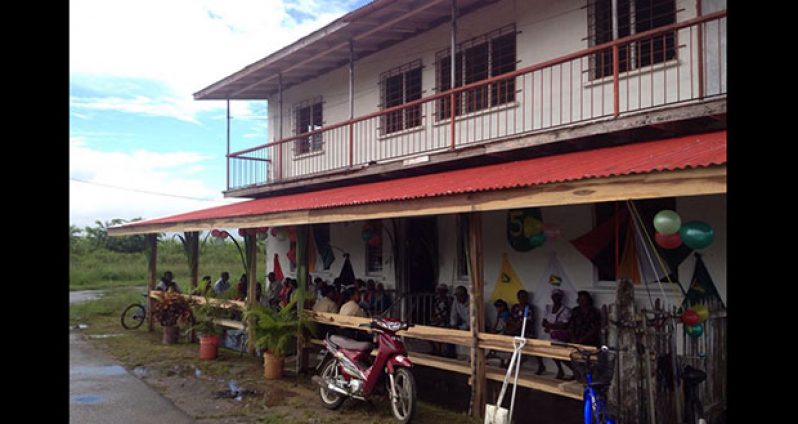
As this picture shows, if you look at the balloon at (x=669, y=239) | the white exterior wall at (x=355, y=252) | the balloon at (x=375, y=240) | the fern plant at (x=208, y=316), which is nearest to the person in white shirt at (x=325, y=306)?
the fern plant at (x=208, y=316)

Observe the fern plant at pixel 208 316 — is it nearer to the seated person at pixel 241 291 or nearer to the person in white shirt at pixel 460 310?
the seated person at pixel 241 291

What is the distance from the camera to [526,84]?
970 cm

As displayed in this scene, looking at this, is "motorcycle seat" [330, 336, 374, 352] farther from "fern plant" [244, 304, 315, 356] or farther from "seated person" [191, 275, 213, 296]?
"seated person" [191, 275, 213, 296]

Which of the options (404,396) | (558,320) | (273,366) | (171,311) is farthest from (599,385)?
(171,311)

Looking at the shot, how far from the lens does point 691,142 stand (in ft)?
20.9

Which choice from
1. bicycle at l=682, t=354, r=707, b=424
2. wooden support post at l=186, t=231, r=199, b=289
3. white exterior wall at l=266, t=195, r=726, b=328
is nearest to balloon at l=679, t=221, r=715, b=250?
bicycle at l=682, t=354, r=707, b=424

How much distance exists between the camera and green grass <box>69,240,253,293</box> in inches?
1185

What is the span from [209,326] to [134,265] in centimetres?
2616

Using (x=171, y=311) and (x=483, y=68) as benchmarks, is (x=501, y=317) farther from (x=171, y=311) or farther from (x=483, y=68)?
(x=171, y=311)
